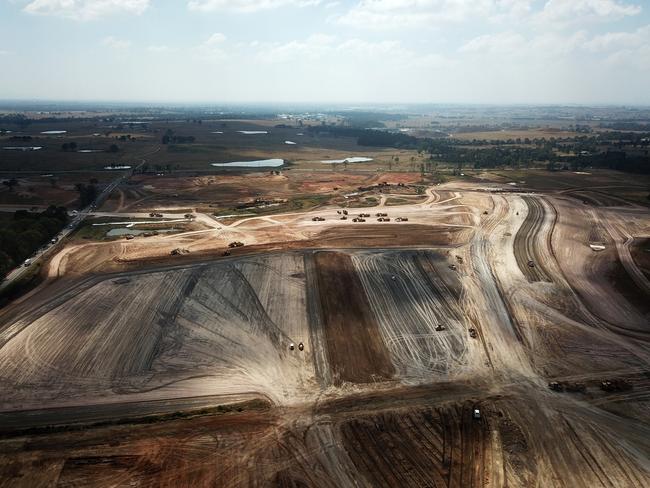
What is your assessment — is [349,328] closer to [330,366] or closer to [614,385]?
[330,366]

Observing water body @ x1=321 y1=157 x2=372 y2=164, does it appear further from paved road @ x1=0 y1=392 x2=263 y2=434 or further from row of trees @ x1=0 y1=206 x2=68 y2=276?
paved road @ x1=0 y1=392 x2=263 y2=434

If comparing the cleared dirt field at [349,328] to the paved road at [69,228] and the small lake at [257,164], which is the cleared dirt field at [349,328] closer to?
the paved road at [69,228]

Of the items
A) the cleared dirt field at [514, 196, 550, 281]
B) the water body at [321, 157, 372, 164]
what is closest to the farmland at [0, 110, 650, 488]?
the cleared dirt field at [514, 196, 550, 281]

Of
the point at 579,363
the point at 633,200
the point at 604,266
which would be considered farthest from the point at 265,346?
the point at 633,200

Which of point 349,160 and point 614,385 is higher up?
point 349,160

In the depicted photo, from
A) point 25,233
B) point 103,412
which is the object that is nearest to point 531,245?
point 103,412

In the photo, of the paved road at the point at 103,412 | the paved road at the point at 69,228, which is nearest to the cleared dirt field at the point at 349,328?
the paved road at the point at 103,412

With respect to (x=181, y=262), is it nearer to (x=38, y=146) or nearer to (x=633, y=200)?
(x=633, y=200)
